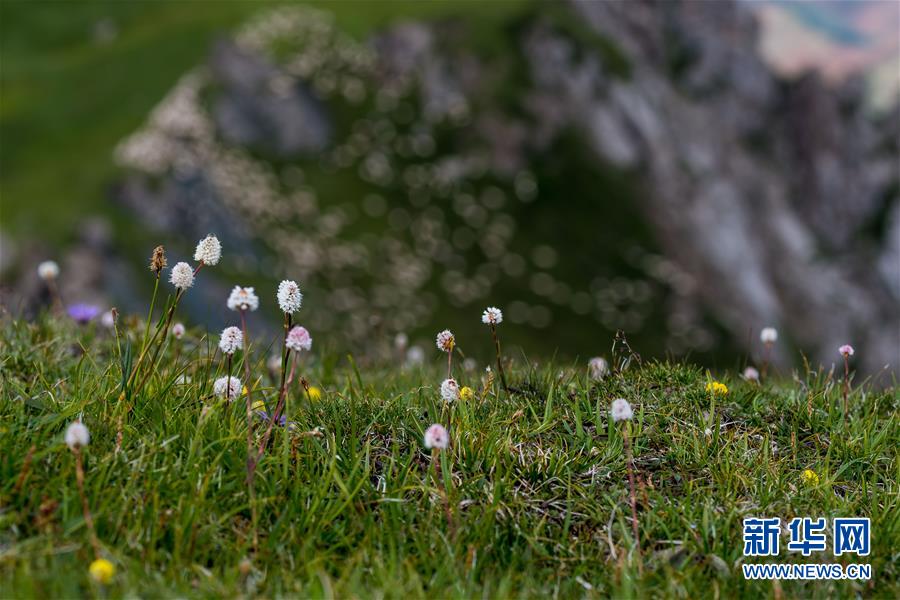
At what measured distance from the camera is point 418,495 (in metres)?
4.88

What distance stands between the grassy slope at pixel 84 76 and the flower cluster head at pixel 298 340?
8830cm

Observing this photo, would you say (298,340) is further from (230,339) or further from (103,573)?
(103,573)

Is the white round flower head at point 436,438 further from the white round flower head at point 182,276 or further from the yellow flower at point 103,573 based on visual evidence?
the white round flower head at point 182,276

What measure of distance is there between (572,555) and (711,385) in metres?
2.38

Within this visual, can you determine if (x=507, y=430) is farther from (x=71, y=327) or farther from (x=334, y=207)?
(x=334, y=207)

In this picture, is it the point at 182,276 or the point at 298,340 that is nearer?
the point at 298,340

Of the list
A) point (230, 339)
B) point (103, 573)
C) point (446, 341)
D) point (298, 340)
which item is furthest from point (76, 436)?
point (446, 341)

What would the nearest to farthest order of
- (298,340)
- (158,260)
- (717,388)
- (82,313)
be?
1. (298,340)
2. (158,260)
3. (717,388)
4. (82,313)

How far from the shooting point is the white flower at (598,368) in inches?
254

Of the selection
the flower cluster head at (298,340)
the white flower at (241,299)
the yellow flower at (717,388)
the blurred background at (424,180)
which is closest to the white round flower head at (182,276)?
the white flower at (241,299)

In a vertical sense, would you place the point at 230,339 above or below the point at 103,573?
above

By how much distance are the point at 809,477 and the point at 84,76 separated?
12848cm

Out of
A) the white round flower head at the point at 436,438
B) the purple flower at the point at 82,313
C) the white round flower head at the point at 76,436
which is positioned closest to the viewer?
the white round flower head at the point at 76,436

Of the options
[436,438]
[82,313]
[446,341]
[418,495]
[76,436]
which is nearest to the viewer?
[76,436]
